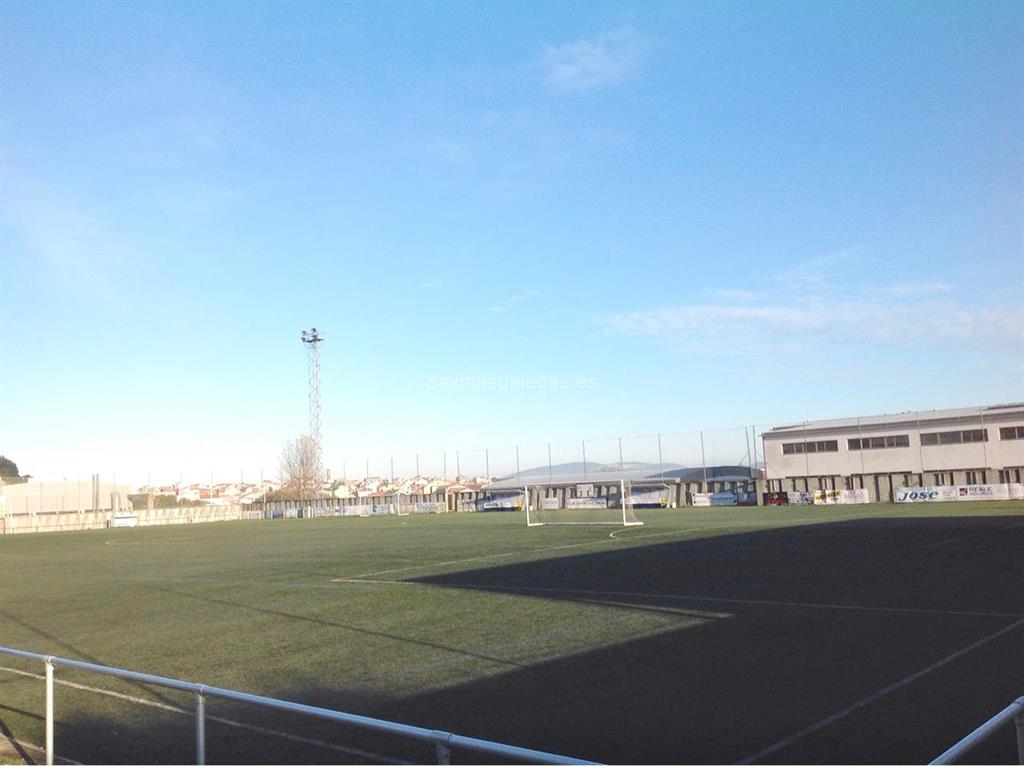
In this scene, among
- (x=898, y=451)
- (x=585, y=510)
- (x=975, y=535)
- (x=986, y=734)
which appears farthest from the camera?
(x=898, y=451)

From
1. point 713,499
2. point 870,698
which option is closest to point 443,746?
point 870,698

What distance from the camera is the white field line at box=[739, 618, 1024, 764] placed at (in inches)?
264

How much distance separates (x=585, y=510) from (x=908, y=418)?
29.9m

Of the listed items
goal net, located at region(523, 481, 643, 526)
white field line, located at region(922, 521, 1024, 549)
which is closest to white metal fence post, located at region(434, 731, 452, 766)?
white field line, located at region(922, 521, 1024, 549)

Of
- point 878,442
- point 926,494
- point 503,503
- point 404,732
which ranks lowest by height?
point 503,503

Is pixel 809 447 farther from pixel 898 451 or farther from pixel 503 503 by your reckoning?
pixel 503 503

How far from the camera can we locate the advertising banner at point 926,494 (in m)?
53.5

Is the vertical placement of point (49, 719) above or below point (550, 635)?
above

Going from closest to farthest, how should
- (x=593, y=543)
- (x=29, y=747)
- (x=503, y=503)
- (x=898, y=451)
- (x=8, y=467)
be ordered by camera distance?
(x=29, y=747), (x=593, y=543), (x=898, y=451), (x=503, y=503), (x=8, y=467)

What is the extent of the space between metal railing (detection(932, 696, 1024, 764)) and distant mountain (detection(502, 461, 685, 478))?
84471mm

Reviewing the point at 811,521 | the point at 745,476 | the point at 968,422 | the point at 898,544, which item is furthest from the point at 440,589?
the point at 745,476

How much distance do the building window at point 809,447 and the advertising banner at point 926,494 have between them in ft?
53.7

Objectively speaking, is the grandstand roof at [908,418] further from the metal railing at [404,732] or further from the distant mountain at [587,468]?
the metal railing at [404,732]

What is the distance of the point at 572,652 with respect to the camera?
10781 mm
